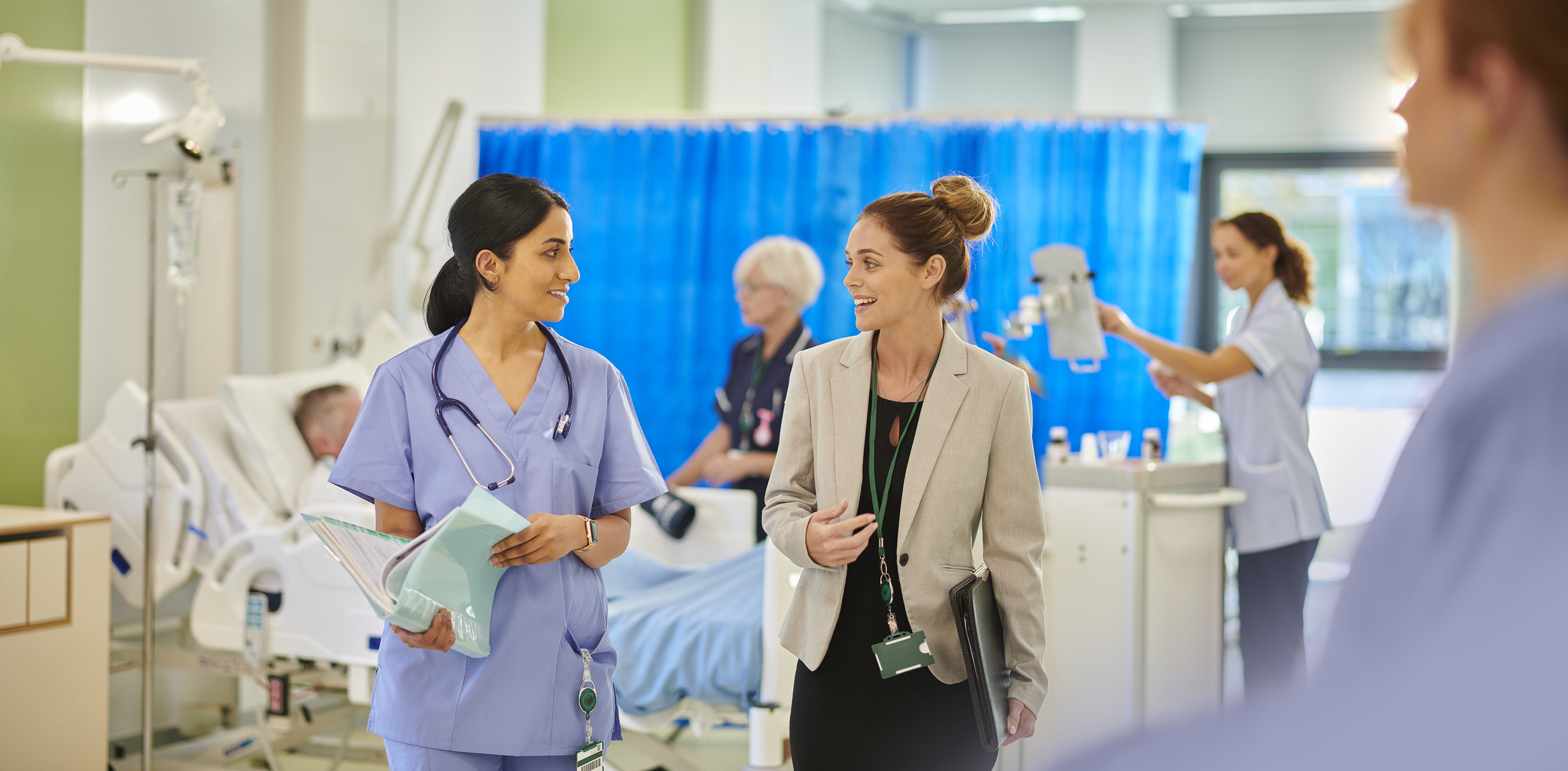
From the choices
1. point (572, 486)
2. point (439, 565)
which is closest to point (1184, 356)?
point (572, 486)

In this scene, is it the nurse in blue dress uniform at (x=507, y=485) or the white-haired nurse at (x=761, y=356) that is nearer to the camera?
the nurse in blue dress uniform at (x=507, y=485)

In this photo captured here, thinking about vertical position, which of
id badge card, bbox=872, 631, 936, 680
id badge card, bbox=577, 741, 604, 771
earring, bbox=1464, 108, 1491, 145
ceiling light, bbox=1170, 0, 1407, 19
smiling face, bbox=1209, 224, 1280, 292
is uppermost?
ceiling light, bbox=1170, 0, 1407, 19

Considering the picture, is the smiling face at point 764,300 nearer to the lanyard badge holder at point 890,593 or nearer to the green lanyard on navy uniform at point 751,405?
the green lanyard on navy uniform at point 751,405

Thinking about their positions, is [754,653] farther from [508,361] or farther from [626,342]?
[626,342]

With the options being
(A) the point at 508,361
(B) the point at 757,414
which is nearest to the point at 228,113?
(B) the point at 757,414

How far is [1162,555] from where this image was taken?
11.3 feet

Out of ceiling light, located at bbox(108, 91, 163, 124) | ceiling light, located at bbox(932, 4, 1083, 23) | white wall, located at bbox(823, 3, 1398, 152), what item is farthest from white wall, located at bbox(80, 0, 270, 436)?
ceiling light, located at bbox(932, 4, 1083, 23)

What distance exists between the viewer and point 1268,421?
3.41 metres

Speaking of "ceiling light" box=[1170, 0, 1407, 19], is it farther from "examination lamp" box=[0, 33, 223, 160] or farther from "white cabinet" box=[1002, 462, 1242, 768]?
"examination lamp" box=[0, 33, 223, 160]

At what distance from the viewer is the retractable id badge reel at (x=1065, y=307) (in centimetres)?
344

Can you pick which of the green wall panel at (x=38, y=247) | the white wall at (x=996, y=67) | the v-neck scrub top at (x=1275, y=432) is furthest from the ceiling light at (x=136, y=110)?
the white wall at (x=996, y=67)

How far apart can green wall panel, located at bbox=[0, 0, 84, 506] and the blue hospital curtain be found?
1.67 m

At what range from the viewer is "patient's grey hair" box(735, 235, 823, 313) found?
414cm

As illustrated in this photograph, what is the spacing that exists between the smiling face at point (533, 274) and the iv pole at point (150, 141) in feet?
6.05
